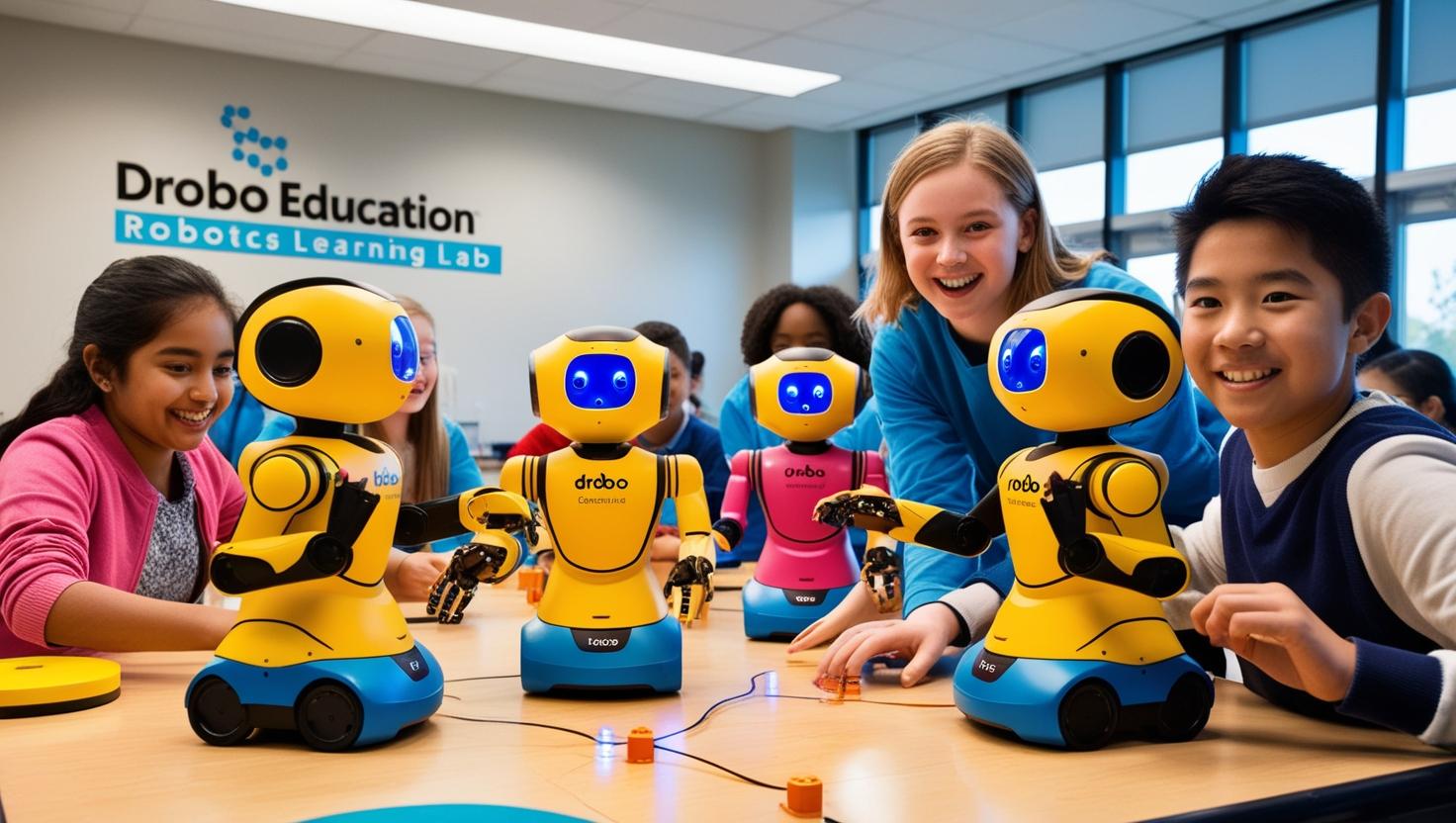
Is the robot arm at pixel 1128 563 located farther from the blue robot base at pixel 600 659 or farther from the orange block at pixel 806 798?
the blue robot base at pixel 600 659

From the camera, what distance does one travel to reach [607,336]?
4.47 ft

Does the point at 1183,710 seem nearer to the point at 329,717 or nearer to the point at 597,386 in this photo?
the point at 597,386

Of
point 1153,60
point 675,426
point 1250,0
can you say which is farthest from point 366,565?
point 1153,60

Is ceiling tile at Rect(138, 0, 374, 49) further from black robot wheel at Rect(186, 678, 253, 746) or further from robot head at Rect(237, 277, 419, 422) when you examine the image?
black robot wheel at Rect(186, 678, 253, 746)

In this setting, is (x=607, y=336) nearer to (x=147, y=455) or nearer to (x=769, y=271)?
(x=147, y=455)

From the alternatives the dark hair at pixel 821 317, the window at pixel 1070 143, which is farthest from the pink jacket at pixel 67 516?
the window at pixel 1070 143

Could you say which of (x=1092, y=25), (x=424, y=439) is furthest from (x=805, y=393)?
(x=1092, y=25)

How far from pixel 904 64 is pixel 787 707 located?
575cm

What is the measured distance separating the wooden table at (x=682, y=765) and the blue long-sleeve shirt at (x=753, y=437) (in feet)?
4.43

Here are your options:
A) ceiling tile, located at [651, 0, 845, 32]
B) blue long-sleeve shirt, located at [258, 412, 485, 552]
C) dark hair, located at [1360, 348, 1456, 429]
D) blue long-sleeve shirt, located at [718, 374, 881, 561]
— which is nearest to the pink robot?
blue long-sleeve shirt, located at [718, 374, 881, 561]

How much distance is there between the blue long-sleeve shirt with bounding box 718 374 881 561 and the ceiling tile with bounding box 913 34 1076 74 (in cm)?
348

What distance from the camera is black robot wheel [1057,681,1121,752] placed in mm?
1107

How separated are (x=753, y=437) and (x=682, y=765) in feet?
7.11

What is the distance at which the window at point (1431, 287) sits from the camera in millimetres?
5305
